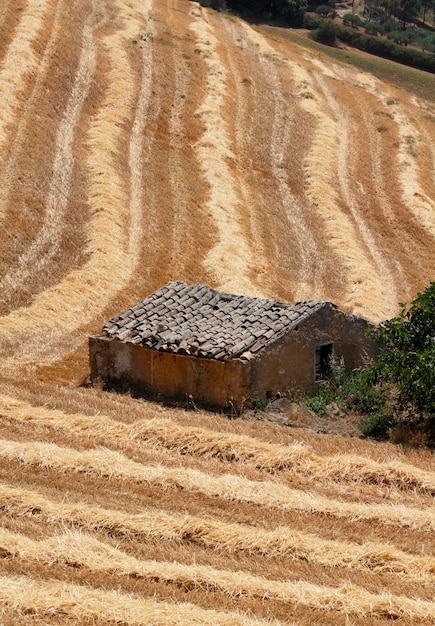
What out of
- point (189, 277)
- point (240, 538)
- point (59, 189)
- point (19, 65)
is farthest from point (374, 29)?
point (240, 538)

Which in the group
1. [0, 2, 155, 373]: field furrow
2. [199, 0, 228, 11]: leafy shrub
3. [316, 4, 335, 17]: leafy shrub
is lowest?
[0, 2, 155, 373]: field furrow

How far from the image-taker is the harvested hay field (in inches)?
428

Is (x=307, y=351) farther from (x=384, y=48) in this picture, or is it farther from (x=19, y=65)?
(x=384, y=48)

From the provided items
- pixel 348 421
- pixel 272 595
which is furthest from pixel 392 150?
pixel 272 595

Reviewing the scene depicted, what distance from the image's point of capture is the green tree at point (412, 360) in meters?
19.0

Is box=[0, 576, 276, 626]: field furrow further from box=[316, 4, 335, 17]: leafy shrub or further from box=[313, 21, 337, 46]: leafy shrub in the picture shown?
box=[316, 4, 335, 17]: leafy shrub

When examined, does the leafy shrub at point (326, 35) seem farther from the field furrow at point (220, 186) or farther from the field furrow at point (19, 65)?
the field furrow at point (19, 65)

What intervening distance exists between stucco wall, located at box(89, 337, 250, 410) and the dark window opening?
2.95 meters

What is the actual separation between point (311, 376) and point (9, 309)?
A: 10.5 metres

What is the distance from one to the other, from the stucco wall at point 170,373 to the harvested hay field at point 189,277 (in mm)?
772

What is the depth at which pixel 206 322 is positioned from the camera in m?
21.7

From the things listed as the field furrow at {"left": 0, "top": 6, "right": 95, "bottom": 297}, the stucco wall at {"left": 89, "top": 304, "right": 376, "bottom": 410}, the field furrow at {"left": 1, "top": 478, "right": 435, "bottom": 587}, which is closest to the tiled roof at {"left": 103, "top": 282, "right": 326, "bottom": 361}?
the stucco wall at {"left": 89, "top": 304, "right": 376, "bottom": 410}

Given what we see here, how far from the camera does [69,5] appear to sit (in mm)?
54281

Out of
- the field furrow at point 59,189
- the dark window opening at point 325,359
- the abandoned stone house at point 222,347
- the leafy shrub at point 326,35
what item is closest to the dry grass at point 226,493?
the abandoned stone house at point 222,347
